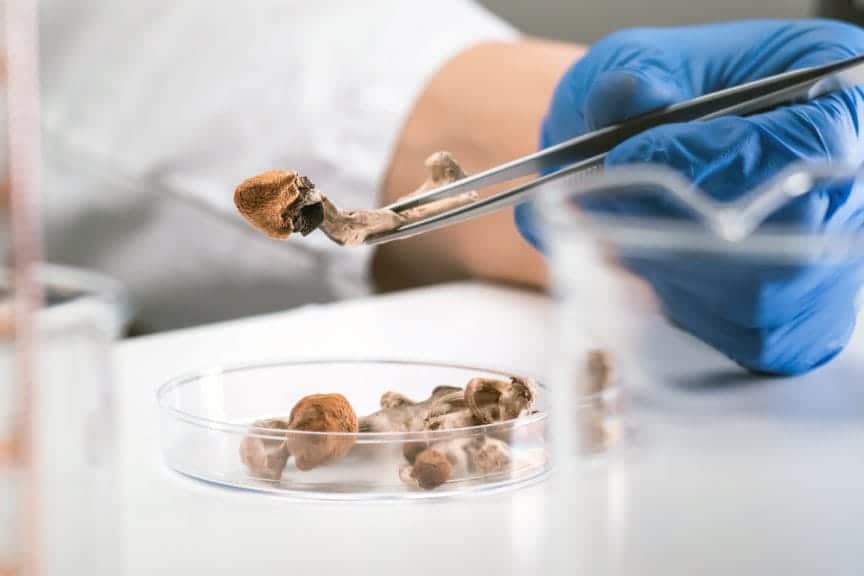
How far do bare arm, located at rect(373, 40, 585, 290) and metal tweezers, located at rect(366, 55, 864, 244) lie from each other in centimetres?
25

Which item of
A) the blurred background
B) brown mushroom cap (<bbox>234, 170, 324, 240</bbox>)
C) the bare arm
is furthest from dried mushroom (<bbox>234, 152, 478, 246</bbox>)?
the blurred background

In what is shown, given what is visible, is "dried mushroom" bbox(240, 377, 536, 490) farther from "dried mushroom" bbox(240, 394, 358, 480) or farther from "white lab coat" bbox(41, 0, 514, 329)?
"white lab coat" bbox(41, 0, 514, 329)

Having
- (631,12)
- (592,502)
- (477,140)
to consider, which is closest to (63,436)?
(592,502)

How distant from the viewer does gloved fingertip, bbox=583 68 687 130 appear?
13.3 inches

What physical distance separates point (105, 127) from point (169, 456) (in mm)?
487

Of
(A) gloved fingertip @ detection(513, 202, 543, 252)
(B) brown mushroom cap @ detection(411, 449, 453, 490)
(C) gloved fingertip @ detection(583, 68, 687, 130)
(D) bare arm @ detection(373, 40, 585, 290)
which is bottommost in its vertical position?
(B) brown mushroom cap @ detection(411, 449, 453, 490)

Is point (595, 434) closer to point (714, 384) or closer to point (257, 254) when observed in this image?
point (714, 384)

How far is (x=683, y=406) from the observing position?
0.49 feet

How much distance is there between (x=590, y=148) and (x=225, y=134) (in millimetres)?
420

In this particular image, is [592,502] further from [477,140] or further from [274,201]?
[477,140]

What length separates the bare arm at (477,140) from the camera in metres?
0.56

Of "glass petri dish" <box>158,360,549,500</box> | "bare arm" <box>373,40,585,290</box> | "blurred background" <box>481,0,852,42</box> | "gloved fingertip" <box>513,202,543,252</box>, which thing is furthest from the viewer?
"blurred background" <box>481,0,852,42</box>

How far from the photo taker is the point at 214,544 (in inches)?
9.4

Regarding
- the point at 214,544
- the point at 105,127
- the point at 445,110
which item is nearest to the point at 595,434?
the point at 214,544
